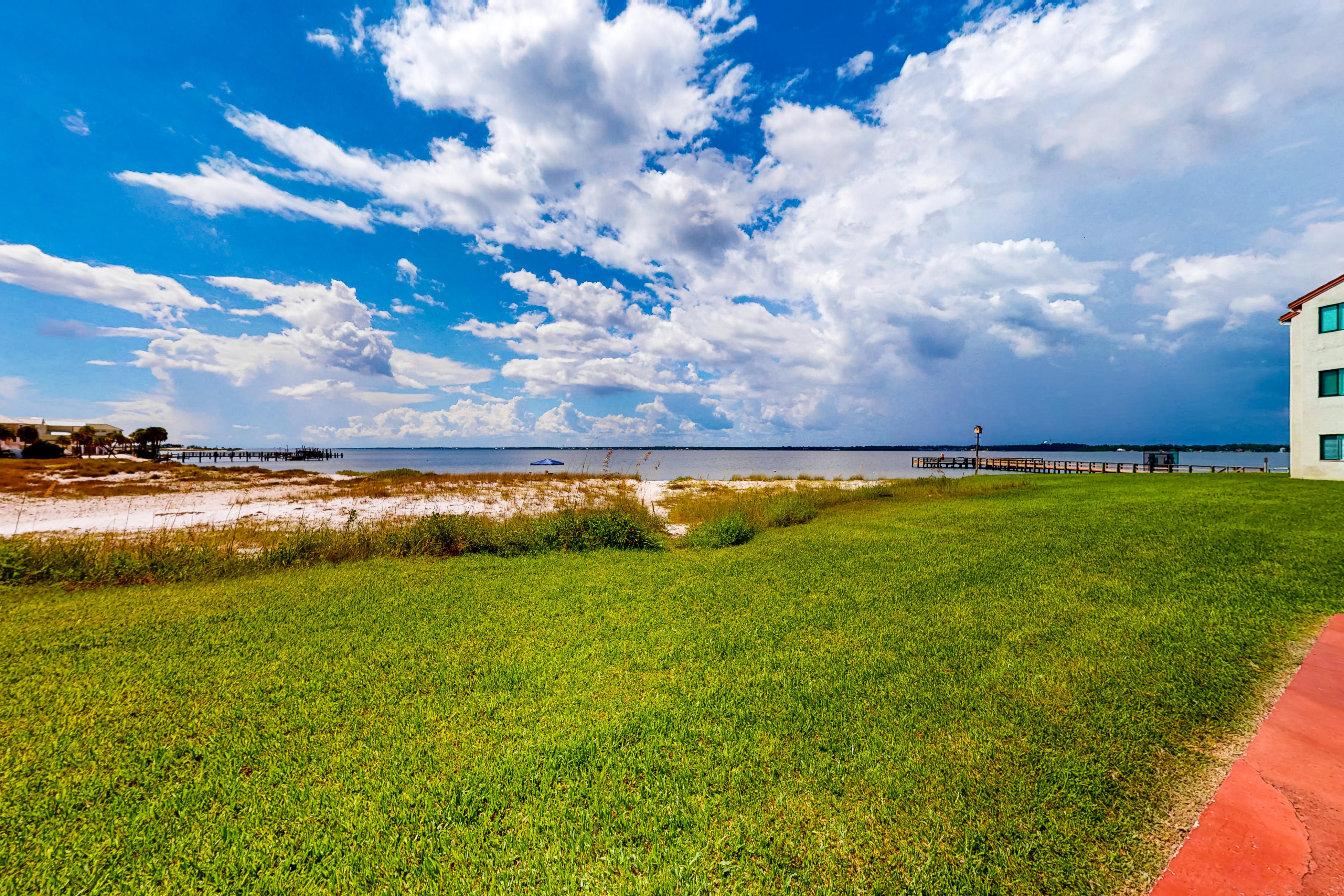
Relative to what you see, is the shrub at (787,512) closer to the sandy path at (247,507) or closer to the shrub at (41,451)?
the sandy path at (247,507)

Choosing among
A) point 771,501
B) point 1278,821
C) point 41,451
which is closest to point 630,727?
point 1278,821

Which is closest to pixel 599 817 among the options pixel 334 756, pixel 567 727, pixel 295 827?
pixel 567 727

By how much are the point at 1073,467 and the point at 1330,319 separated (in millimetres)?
35081

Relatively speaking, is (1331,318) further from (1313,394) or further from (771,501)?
(771,501)

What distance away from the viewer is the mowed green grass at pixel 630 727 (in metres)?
2.39

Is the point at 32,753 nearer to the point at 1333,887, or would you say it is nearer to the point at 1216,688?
the point at 1333,887

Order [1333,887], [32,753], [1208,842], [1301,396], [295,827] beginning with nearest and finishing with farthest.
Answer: [1333,887] → [1208,842] → [295,827] → [32,753] → [1301,396]

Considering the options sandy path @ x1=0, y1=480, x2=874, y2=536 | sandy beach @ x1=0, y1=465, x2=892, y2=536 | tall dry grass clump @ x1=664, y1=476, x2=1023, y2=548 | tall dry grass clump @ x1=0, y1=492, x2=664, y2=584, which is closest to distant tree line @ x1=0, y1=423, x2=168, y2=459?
sandy beach @ x1=0, y1=465, x2=892, y2=536

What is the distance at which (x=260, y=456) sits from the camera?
9625 centimetres

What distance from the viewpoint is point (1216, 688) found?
148 inches

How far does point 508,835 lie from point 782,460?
97374 millimetres

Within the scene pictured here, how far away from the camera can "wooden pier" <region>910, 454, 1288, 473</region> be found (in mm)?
36531

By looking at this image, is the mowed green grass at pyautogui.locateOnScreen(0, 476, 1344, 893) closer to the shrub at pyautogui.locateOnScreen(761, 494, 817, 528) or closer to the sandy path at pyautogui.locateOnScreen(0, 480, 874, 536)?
the shrub at pyautogui.locateOnScreen(761, 494, 817, 528)

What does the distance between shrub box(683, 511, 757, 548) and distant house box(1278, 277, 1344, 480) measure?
24.4 meters
